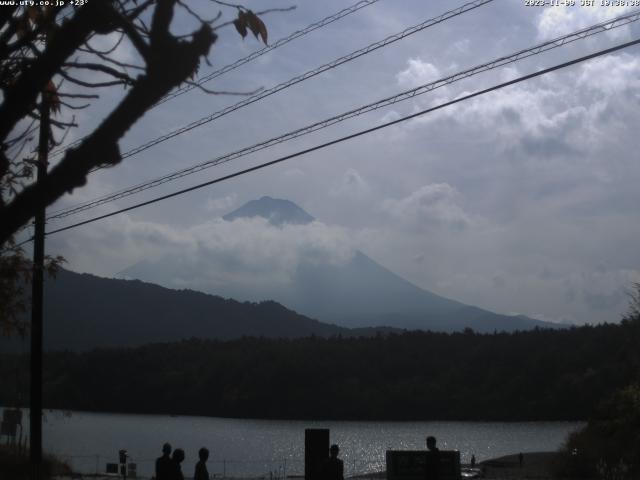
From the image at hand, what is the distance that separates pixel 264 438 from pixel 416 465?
265ft

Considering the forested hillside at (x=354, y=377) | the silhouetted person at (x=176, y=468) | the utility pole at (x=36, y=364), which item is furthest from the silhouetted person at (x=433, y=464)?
the forested hillside at (x=354, y=377)

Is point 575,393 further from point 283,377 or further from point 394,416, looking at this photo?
point 283,377

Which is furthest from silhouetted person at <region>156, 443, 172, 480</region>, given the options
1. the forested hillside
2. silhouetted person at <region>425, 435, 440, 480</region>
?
the forested hillside

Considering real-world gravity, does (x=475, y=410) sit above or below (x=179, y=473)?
below

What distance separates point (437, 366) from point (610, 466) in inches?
3635

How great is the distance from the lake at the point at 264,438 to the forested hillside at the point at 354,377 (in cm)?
291

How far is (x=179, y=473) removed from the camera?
11.3 m

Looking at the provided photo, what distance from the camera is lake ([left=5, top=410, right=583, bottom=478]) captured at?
66625 millimetres

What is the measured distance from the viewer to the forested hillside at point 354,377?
4213 inches

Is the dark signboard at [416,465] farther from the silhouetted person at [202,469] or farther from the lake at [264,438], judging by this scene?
the lake at [264,438]

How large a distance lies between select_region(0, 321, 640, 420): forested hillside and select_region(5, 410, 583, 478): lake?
291 cm

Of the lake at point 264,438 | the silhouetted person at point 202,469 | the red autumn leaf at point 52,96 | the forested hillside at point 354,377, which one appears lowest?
the lake at point 264,438

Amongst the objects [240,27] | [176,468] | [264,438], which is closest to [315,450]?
[176,468]

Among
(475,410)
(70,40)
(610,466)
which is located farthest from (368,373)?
(70,40)
